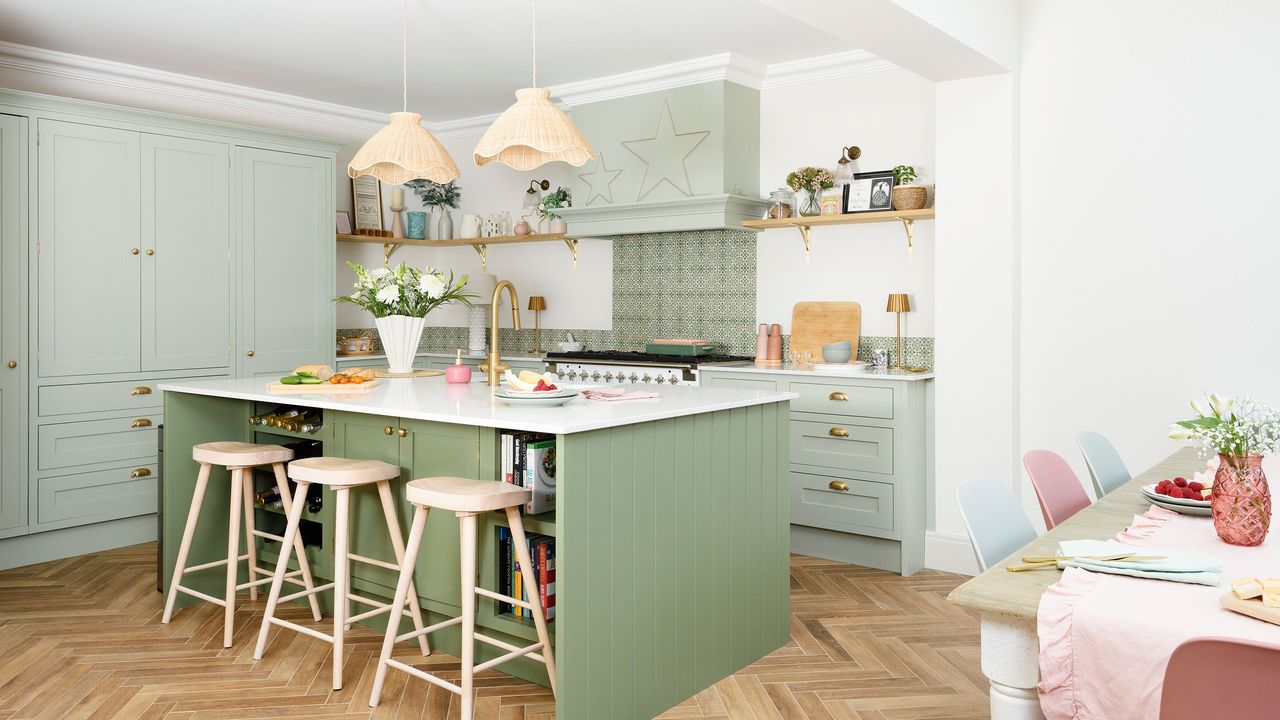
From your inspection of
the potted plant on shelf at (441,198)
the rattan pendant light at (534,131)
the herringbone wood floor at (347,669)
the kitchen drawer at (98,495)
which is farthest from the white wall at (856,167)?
the kitchen drawer at (98,495)

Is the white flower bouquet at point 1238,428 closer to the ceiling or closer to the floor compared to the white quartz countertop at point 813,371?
closer to the floor

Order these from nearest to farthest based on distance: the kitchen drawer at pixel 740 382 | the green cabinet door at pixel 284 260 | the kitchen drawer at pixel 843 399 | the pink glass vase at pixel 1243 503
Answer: the pink glass vase at pixel 1243 503
the kitchen drawer at pixel 843 399
the kitchen drawer at pixel 740 382
the green cabinet door at pixel 284 260

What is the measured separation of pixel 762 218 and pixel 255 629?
11.7 feet

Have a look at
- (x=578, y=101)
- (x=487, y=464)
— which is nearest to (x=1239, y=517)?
(x=487, y=464)

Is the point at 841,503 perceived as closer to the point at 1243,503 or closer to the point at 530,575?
the point at 530,575

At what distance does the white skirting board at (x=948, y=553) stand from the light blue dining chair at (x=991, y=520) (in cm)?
229

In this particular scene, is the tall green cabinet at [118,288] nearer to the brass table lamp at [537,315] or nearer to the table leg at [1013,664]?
the brass table lamp at [537,315]

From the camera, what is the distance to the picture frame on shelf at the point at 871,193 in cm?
502

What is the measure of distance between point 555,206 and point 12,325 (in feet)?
10.5

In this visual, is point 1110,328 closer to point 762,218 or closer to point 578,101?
point 762,218

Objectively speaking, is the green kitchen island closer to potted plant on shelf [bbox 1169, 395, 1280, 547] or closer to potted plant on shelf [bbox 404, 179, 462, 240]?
potted plant on shelf [bbox 1169, 395, 1280, 547]

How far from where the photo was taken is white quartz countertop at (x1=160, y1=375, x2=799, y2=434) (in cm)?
280

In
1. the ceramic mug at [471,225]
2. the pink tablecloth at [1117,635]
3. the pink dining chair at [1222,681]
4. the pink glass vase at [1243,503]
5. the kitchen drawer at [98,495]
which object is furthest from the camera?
the ceramic mug at [471,225]

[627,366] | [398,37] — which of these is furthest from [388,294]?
[627,366]
